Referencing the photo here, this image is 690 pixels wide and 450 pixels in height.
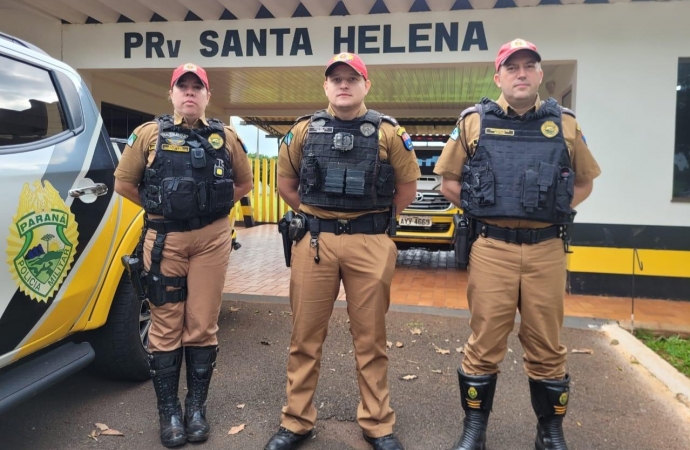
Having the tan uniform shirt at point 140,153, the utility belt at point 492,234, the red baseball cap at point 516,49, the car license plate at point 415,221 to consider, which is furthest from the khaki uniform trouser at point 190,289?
the car license plate at point 415,221

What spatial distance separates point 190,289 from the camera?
2.74 meters

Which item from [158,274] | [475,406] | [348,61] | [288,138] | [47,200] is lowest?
[475,406]

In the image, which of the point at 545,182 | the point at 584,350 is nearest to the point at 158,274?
the point at 545,182

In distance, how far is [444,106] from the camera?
11.1 meters

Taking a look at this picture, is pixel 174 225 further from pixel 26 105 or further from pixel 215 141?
pixel 26 105

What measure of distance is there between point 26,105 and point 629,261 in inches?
231

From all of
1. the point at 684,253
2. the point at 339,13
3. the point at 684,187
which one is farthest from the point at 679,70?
the point at 339,13

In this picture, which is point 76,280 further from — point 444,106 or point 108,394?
point 444,106

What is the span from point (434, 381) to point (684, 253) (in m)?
3.83

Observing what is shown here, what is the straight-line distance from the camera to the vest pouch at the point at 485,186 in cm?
246

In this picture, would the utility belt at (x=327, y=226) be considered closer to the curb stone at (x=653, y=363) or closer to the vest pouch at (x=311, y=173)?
the vest pouch at (x=311, y=173)

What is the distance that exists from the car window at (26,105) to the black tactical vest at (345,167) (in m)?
1.30

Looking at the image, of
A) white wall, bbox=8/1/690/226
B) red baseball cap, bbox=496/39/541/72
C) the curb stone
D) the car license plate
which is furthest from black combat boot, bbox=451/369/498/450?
the car license plate

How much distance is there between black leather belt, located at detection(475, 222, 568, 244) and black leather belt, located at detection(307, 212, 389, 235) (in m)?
0.55
